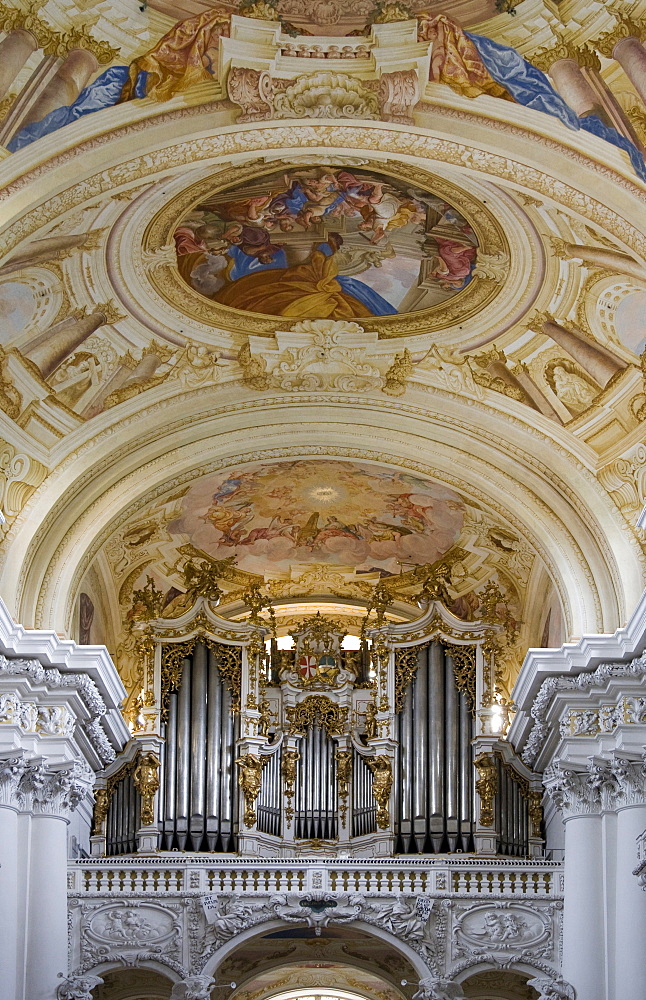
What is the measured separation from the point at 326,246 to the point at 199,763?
8.68 m

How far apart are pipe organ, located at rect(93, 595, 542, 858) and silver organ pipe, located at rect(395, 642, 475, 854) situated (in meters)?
0.02

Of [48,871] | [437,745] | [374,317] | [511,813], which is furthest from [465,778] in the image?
[374,317]

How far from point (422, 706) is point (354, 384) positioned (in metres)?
5.62

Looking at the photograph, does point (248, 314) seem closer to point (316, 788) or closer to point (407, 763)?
point (407, 763)

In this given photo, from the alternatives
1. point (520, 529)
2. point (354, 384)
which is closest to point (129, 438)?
point (354, 384)

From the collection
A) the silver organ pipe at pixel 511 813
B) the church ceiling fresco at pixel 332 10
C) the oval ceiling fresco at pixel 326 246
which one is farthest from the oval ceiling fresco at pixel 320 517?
the church ceiling fresco at pixel 332 10

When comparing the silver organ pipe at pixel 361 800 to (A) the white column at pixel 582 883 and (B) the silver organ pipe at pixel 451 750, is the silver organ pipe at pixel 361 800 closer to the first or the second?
(B) the silver organ pipe at pixel 451 750

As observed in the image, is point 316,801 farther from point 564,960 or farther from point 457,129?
point 457,129

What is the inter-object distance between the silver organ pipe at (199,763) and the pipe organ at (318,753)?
2 centimetres

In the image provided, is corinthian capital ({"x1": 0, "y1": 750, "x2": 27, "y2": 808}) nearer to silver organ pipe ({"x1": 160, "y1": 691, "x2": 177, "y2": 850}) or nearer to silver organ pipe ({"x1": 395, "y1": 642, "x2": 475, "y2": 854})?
silver organ pipe ({"x1": 160, "y1": 691, "x2": 177, "y2": 850})

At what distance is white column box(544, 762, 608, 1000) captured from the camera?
64.6 ft

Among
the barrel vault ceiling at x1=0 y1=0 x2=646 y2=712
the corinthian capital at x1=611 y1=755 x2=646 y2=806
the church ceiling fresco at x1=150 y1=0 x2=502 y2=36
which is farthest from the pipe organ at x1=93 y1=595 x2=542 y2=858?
the church ceiling fresco at x1=150 y1=0 x2=502 y2=36

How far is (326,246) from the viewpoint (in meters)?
20.5

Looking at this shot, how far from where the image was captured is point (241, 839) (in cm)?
2434
